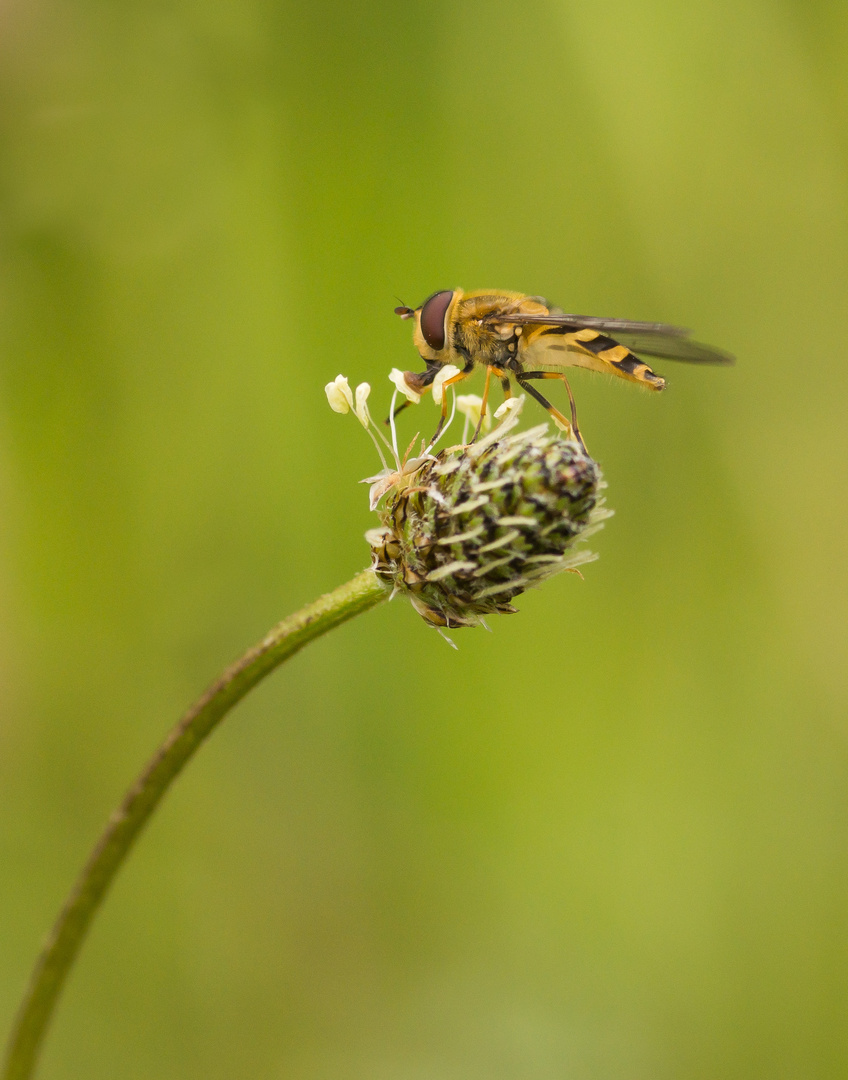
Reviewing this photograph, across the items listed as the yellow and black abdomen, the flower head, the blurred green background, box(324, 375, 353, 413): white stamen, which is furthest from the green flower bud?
the blurred green background

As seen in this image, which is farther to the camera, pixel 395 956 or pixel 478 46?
pixel 478 46

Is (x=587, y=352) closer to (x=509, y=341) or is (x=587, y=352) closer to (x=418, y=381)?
(x=509, y=341)

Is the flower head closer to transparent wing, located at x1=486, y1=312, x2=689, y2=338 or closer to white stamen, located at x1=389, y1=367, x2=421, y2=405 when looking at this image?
white stamen, located at x1=389, y1=367, x2=421, y2=405

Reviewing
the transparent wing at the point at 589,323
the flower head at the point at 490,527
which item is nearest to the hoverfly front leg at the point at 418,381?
the transparent wing at the point at 589,323

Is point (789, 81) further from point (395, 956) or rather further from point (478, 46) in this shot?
point (395, 956)

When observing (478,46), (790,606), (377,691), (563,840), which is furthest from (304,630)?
(478,46)

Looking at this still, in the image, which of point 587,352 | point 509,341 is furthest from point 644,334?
point 509,341
